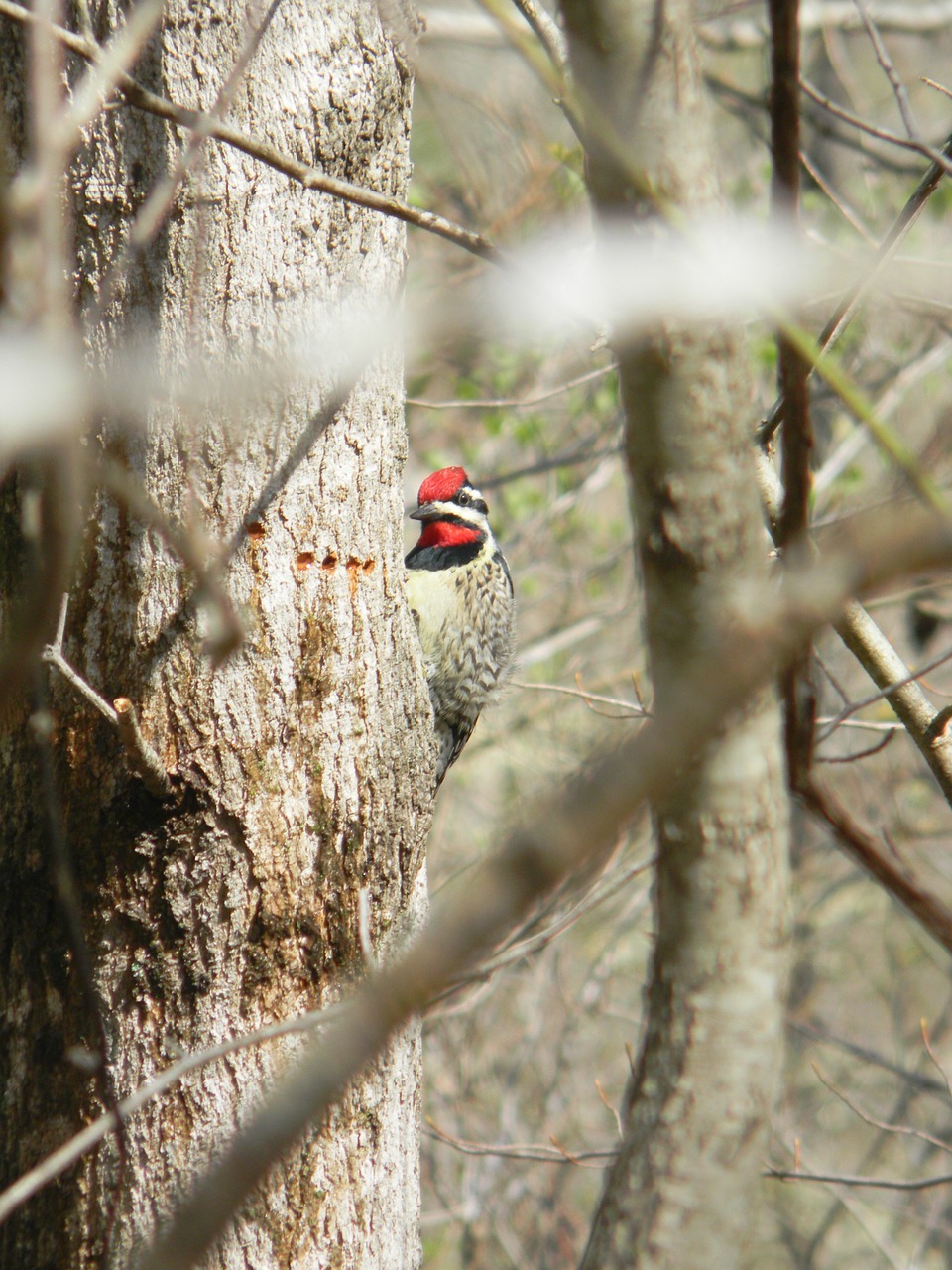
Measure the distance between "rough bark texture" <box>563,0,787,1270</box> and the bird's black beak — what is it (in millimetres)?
2940

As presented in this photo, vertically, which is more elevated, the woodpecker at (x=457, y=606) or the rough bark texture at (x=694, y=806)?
the woodpecker at (x=457, y=606)

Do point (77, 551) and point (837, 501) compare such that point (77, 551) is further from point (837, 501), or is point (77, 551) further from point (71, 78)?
point (837, 501)

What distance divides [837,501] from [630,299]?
183 inches

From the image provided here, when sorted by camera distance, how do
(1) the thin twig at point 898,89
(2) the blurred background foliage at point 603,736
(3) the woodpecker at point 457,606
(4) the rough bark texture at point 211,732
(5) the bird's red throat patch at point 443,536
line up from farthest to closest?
Result: (2) the blurred background foliage at point 603,736 → (5) the bird's red throat patch at point 443,536 → (3) the woodpecker at point 457,606 → (1) the thin twig at point 898,89 → (4) the rough bark texture at point 211,732

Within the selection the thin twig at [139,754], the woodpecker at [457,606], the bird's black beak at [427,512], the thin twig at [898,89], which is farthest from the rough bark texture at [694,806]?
the bird's black beak at [427,512]

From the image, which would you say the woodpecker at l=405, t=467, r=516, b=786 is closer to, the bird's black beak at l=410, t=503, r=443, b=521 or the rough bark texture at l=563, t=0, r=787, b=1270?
the bird's black beak at l=410, t=503, r=443, b=521

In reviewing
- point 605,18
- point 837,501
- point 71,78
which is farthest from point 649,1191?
point 837,501

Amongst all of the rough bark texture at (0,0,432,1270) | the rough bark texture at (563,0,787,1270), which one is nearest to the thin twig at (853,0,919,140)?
the rough bark texture at (0,0,432,1270)

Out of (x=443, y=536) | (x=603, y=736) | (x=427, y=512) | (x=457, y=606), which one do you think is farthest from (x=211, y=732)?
(x=603, y=736)

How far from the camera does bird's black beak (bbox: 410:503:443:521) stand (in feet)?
13.1

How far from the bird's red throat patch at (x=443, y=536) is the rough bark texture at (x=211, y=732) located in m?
1.84

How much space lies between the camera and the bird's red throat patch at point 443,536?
411 cm

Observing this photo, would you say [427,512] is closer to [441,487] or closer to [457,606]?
[441,487]

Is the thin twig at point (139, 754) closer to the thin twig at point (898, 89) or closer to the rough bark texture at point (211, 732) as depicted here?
the rough bark texture at point (211, 732)
